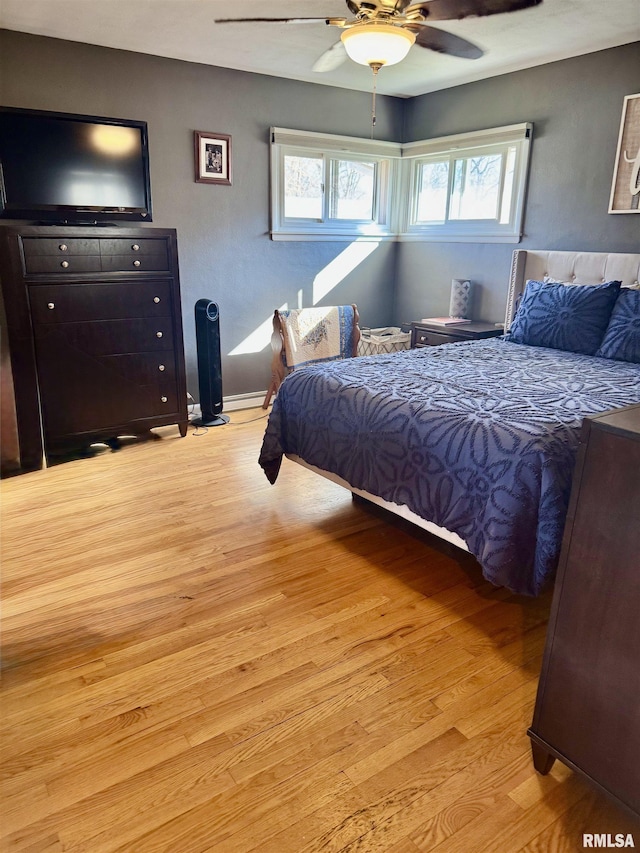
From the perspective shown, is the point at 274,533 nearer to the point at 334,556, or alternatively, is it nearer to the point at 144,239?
the point at 334,556

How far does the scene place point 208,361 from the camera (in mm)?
4211

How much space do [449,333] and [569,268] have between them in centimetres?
92

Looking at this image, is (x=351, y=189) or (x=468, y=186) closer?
(x=468, y=186)

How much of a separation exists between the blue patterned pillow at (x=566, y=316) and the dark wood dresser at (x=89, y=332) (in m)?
2.25

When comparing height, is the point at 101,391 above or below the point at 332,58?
below

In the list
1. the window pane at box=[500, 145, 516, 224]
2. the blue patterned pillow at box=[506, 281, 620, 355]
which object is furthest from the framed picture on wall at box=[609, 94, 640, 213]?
the window pane at box=[500, 145, 516, 224]

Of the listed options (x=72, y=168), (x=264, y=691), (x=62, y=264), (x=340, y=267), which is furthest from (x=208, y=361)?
(x=264, y=691)

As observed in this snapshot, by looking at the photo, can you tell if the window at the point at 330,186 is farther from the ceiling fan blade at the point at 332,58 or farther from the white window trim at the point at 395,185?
the ceiling fan blade at the point at 332,58

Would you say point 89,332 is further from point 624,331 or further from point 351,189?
point 624,331

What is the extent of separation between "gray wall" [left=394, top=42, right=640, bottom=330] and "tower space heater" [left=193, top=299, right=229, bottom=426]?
Answer: 2130 mm

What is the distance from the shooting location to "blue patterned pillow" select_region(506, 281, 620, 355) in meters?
3.38

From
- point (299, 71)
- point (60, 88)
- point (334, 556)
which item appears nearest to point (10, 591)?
point (334, 556)

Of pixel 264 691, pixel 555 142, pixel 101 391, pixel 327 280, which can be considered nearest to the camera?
pixel 264 691

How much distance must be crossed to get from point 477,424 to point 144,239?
8.33ft
